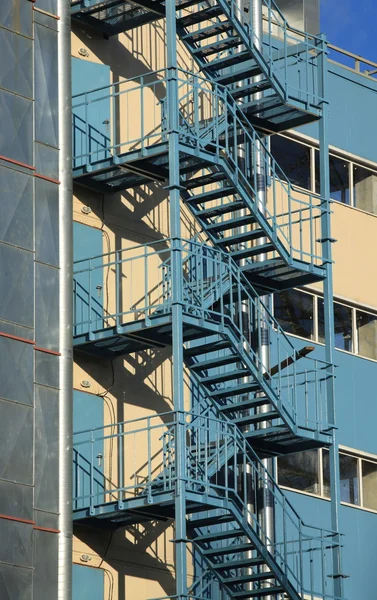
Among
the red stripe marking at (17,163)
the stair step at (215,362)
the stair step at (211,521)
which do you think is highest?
the red stripe marking at (17,163)

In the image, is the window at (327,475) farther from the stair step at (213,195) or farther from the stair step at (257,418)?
the stair step at (213,195)

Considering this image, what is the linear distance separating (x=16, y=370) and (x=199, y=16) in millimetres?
8247

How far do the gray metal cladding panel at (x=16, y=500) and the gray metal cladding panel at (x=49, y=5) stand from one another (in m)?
8.48

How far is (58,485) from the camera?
28.6 meters

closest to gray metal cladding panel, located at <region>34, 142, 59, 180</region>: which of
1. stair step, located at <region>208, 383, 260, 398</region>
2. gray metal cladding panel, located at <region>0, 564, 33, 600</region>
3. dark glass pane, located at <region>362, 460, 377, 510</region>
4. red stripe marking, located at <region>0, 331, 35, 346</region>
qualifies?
red stripe marking, located at <region>0, 331, 35, 346</region>

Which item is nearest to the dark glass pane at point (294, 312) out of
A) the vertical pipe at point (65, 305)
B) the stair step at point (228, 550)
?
the stair step at point (228, 550)

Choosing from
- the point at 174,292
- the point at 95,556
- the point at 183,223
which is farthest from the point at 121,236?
the point at 95,556

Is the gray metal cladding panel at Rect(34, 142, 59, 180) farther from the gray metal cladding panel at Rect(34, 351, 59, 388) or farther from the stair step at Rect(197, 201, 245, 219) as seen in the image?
Result: the stair step at Rect(197, 201, 245, 219)

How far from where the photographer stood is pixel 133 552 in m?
31.2

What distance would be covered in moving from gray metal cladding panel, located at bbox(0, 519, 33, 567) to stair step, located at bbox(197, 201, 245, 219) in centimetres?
728

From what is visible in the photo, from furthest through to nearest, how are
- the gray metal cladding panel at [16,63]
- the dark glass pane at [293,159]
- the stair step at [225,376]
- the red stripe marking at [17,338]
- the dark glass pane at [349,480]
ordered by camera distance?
the dark glass pane at [293,159]
the dark glass pane at [349,480]
the stair step at [225,376]
the gray metal cladding panel at [16,63]
the red stripe marking at [17,338]

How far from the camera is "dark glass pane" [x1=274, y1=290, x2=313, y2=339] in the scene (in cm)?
3634

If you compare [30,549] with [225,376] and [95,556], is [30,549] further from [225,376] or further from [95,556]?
[225,376]

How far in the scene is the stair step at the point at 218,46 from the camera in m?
32.6
